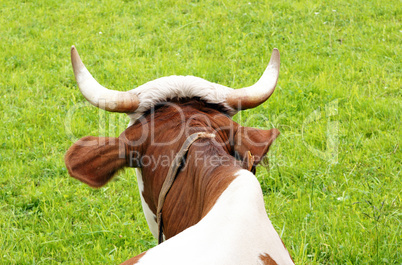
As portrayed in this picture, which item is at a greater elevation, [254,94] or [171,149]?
[254,94]

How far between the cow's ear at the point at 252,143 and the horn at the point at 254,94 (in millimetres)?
207

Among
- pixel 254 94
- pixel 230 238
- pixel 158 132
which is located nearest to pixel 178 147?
pixel 158 132

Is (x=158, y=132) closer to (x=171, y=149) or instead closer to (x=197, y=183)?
(x=171, y=149)

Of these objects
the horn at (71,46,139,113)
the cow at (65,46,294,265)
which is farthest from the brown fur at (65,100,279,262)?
the horn at (71,46,139,113)

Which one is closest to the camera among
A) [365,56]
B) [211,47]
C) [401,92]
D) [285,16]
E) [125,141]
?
[125,141]

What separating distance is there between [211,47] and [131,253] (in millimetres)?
4493

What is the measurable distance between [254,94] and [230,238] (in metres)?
1.36

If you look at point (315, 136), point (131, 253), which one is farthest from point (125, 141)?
point (315, 136)

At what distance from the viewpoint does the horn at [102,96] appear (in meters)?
2.92

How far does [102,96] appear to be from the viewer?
2.94 metres

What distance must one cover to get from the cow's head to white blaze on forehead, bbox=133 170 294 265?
1.86 feet

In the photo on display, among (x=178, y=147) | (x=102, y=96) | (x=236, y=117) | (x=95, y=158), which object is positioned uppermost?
(x=102, y=96)

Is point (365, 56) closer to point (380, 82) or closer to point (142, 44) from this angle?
point (380, 82)

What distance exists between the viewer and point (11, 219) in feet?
15.2
